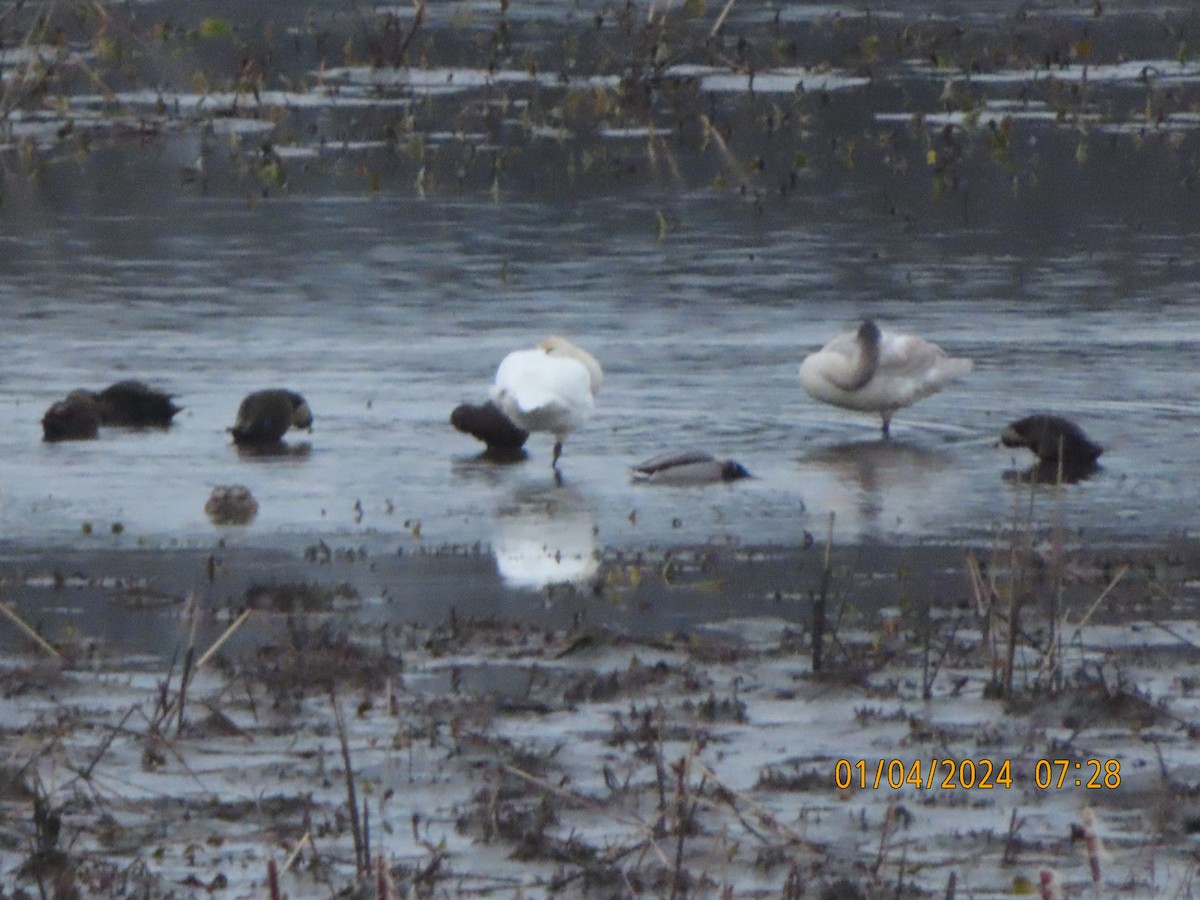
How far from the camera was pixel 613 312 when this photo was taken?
711 inches

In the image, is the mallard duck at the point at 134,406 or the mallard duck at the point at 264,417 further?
the mallard duck at the point at 134,406

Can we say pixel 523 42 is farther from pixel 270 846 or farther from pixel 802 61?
pixel 270 846

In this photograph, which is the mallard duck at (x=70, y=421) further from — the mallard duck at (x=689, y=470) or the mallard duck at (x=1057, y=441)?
the mallard duck at (x=1057, y=441)

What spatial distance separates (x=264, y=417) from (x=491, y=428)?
44.6 inches

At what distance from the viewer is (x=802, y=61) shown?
117 ft

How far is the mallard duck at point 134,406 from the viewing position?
14.0 m

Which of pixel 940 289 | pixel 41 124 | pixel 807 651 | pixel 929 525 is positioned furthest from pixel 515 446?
pixel 41 124

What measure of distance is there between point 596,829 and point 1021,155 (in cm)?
2078

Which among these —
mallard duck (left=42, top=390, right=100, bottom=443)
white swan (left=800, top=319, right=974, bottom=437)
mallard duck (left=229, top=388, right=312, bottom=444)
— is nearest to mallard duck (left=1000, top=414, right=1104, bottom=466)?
white swan (left=800, top=319, right=974, bottom=437)
